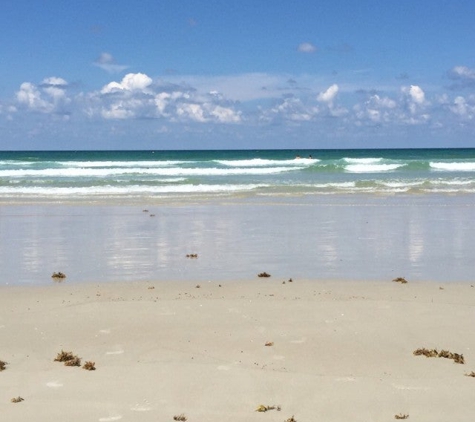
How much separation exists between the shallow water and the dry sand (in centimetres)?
125

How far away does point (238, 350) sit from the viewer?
743 centimetres

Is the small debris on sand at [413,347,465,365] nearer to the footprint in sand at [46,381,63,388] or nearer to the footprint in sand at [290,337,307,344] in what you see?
the footprint in sand at [290,337,307,344]

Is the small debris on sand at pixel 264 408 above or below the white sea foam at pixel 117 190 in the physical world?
below

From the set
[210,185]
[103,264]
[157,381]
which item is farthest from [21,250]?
[210,185]

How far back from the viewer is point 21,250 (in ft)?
48.3

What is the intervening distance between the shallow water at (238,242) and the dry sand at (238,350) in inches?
49.1

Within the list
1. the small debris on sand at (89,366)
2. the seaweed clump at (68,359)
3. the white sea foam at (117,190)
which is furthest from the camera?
the white sea foam at (117,190)

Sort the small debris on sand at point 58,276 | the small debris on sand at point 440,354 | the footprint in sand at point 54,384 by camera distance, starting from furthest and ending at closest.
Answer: the small debris on sand at point 58,276, the small debris on sand at point 440,354, the footprint in sand at point 54,384

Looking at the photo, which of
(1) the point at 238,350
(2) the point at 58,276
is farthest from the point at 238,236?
(1) the point at 238,350

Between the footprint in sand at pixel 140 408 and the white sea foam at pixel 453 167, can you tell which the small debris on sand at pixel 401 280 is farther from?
the white sea foam at pixel 453 167

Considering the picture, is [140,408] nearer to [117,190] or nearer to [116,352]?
[116,352]

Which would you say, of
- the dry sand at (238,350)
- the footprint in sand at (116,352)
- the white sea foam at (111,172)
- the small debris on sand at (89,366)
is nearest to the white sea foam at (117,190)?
the white sea foam at (111,172)

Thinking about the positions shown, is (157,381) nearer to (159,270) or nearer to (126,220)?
(159,270)

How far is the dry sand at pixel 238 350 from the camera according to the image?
5.88 m
